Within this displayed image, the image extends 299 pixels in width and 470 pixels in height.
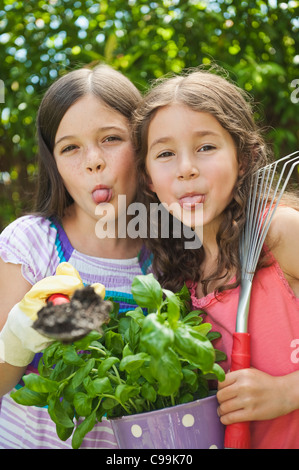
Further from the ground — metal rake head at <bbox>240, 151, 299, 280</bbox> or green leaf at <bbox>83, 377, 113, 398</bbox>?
metal rake head at <bbox>240, 151, 299, 280</bbox>

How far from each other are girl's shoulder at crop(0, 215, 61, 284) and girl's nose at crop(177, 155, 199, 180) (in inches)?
13.3

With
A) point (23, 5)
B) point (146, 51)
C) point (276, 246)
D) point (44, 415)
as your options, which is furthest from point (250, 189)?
point (23, 5)

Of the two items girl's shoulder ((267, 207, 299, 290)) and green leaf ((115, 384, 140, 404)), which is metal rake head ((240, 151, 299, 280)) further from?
green leaf ((115, 384, 140, 404))

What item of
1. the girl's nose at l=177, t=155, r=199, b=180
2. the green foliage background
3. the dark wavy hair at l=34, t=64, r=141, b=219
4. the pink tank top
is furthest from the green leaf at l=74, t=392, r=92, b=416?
the green foliage background

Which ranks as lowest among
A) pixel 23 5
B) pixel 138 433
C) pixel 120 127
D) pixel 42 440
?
pixel 42 440

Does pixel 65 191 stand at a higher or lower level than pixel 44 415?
higher

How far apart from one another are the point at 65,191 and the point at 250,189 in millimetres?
434

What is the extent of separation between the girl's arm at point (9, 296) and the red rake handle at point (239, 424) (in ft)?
1.37

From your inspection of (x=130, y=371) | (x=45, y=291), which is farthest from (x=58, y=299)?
(x=130, y=371)

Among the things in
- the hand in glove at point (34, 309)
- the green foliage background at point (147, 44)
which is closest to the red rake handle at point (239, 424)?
the hand in glove at point (34, 309)

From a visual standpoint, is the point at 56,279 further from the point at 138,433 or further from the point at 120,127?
the point at 120,127

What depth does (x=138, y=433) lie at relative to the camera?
76 cm

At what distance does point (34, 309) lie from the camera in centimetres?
78

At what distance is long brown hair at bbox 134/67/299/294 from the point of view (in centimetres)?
101
